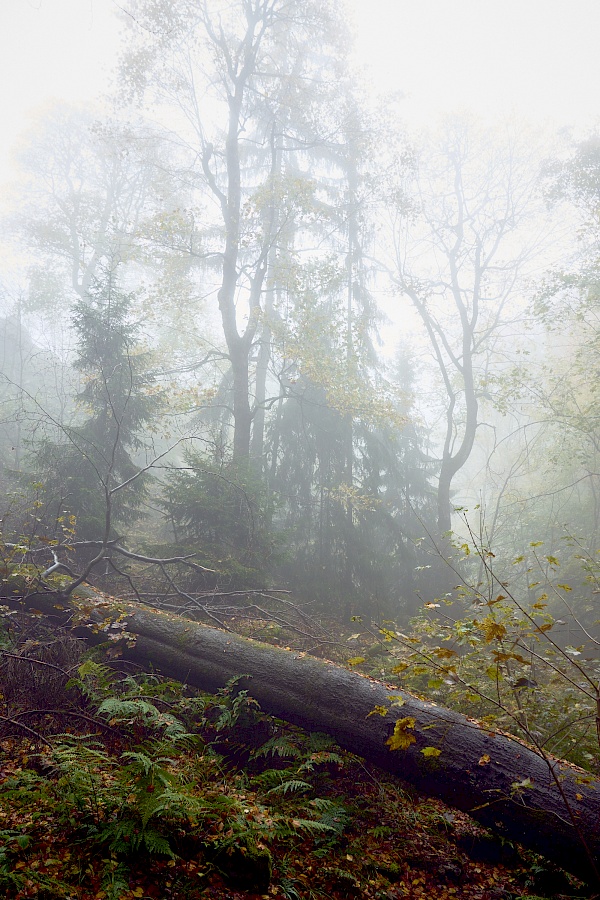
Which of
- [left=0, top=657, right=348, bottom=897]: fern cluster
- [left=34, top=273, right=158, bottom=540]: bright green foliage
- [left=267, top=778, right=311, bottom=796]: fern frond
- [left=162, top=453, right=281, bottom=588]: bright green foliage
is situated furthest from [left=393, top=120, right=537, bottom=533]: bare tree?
[left=267, top=778, right=311, bottom=796]: fern frond

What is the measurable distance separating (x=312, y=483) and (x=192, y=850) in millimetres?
10850

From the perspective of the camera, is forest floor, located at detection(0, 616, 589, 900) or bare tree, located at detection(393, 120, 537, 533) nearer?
forest floor, located at detection(0, 616, 589, 900)

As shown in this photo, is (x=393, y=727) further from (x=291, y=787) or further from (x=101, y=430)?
(x=101, y=430)

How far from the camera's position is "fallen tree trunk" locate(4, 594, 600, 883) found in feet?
11.0

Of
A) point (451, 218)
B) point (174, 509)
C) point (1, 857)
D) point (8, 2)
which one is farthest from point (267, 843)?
point (451, 218)

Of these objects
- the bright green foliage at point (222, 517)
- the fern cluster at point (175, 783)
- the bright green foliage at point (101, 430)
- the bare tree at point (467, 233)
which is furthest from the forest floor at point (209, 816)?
the bare tree at point (467, 233)

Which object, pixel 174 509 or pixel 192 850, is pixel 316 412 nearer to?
pixel 174 509

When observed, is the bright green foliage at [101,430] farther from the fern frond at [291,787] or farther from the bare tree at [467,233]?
the bare tree at [467,233]

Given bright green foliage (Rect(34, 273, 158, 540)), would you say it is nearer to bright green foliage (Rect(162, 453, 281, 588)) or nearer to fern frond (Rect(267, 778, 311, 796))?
bright green foliage (Rect(162, 453, 281, 588))

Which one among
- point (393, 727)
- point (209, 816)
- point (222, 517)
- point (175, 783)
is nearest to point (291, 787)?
point (393, 727)

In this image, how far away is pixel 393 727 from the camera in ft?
14.1

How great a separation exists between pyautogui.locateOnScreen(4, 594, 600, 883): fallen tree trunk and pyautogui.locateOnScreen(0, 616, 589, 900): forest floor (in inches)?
9.1

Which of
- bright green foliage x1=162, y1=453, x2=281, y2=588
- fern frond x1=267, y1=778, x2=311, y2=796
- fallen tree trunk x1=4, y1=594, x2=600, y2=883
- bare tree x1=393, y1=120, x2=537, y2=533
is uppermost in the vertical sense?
bare tree x1=393, y1=120, x2=537, y2=533

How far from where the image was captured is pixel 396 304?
59.9 ft
